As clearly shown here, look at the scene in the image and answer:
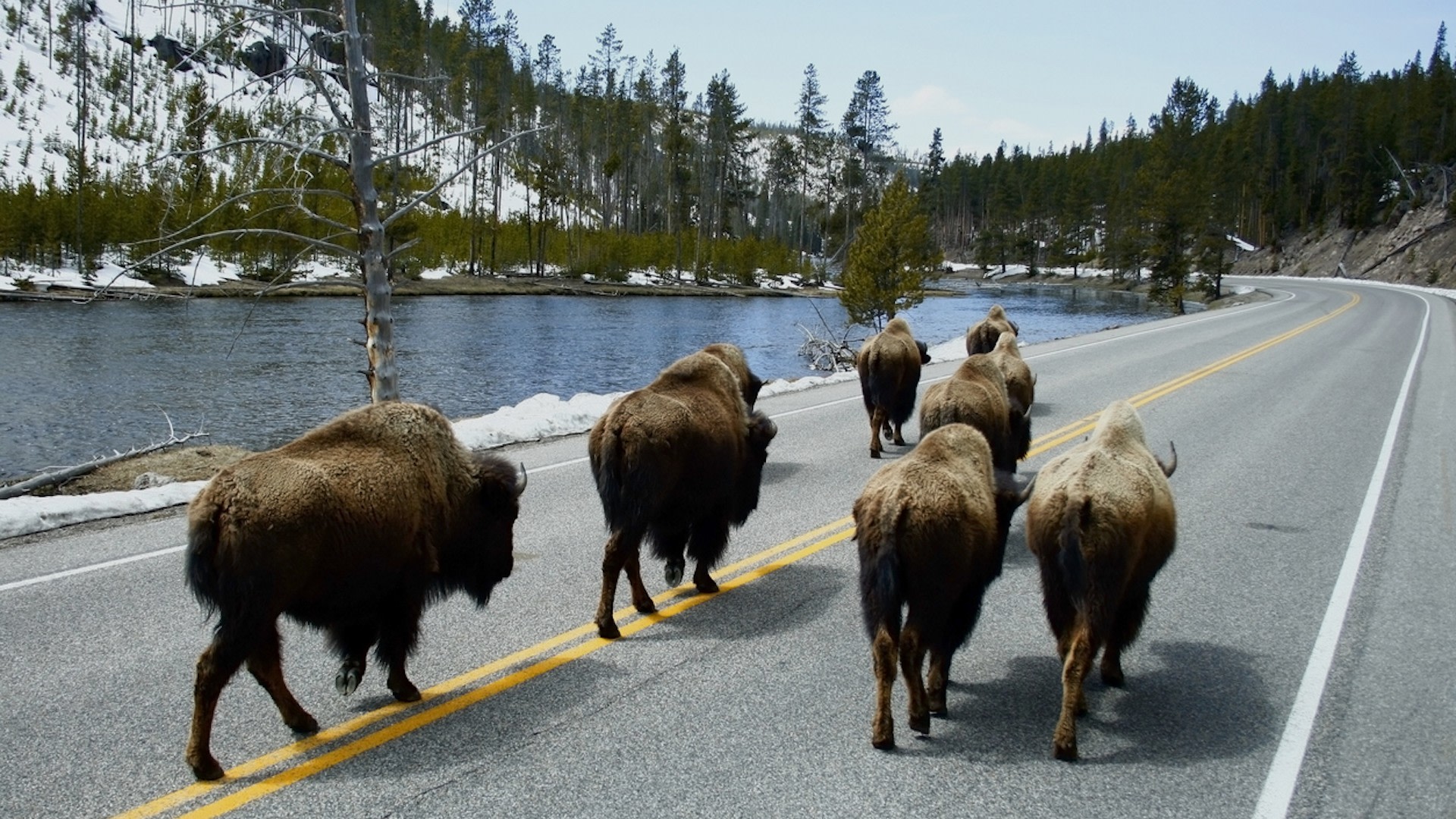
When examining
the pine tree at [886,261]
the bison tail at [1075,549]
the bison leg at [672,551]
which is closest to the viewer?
the bison tail at [1075,549]

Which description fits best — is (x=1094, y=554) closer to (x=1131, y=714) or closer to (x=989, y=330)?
(x=1131, y=714)

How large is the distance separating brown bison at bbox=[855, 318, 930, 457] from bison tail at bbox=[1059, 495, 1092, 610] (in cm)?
669

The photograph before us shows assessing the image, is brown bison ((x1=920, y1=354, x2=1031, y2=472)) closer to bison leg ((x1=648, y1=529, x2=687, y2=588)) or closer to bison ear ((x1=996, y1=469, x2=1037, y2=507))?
bison ear ((x1=996, y1=469, x2=1037, y2=507))

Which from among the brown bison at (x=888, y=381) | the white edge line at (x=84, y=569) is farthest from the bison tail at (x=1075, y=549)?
the brown bison at (x=888, y=381)

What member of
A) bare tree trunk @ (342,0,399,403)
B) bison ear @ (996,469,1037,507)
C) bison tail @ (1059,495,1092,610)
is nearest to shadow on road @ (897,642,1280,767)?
bison tail @ (1059,495,1092,610)

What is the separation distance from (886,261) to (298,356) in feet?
65.7

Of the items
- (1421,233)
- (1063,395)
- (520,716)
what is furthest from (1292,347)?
(1421,233)

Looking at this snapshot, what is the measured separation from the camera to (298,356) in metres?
27.6

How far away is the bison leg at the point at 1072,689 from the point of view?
4.23 m

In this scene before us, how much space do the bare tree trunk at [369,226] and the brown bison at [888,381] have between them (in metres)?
5.54

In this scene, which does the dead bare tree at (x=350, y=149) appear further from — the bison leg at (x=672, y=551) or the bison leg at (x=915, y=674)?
the bison leg at (x=915, y=674)

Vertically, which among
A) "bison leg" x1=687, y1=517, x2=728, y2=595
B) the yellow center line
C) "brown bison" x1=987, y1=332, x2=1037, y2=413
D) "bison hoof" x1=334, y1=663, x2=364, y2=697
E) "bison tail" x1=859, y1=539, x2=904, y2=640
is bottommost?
the yellow center line

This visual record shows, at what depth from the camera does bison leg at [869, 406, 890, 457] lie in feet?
Answer: 36.6

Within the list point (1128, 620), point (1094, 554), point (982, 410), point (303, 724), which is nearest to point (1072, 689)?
point (1094, 554)
